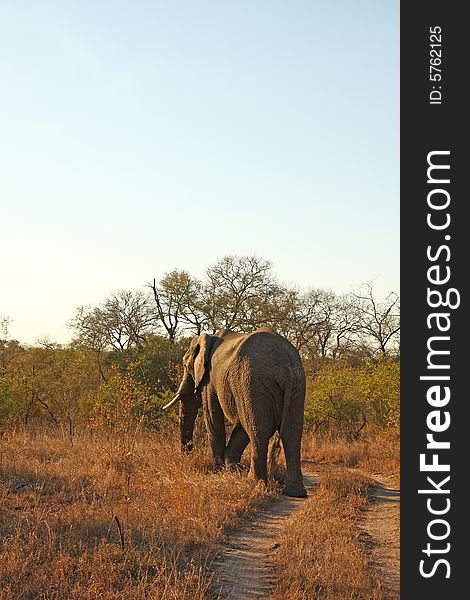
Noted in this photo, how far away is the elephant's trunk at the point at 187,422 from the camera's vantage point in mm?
15993

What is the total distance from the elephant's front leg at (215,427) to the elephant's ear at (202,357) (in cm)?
46

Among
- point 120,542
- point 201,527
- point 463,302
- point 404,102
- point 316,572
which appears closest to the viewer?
point 463,302

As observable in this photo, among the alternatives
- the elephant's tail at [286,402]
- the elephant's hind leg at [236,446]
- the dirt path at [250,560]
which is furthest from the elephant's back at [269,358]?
the dirt path at [250,560]

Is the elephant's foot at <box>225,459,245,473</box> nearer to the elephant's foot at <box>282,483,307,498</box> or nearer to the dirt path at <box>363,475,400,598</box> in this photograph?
the elephant's foot at <box>282,483,307,498</box>

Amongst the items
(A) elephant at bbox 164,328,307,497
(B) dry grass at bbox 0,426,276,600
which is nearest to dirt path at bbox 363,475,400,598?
(A) elephant at bbox 164,328,307,497

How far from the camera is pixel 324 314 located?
1734 inches

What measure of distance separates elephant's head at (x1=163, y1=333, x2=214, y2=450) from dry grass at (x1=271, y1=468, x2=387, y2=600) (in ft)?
15.8

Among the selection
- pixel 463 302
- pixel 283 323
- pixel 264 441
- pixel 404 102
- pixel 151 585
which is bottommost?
pixel 151 585

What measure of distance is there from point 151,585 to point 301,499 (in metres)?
5.77

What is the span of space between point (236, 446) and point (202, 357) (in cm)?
187

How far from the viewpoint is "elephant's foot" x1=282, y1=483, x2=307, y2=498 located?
12312mm

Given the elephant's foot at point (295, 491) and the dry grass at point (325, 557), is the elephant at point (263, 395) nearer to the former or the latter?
the elephant's foot at point (295, 491)

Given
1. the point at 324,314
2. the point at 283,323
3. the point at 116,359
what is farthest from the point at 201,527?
the point at 324,314

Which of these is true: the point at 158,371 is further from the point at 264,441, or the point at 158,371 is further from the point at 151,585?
the point at 151,585
